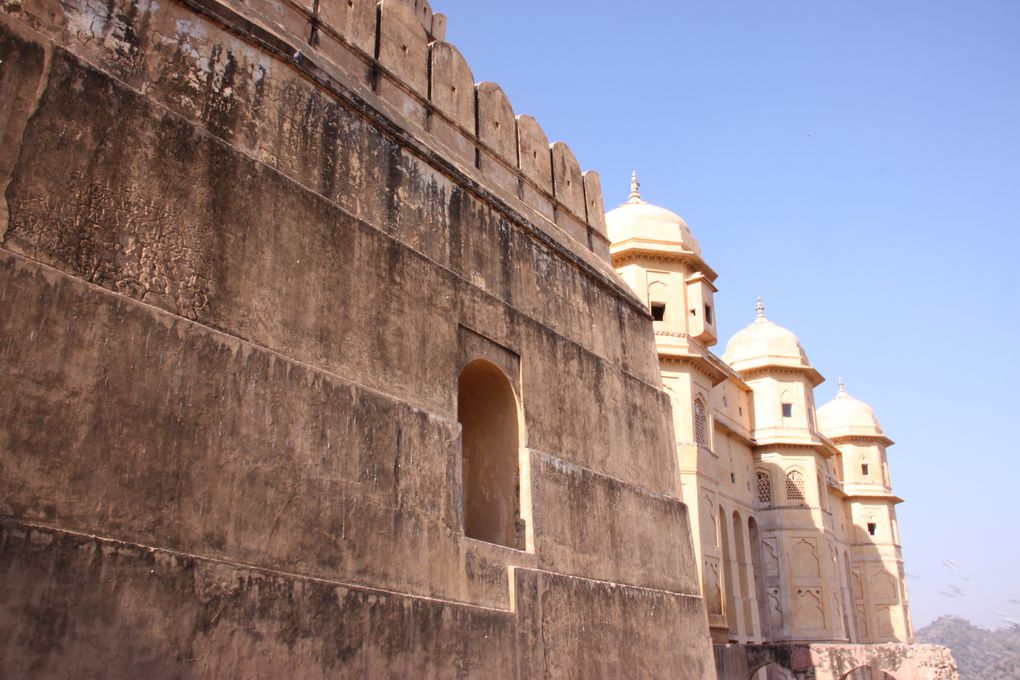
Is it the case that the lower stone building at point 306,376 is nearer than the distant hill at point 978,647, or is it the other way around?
the lower stone building at point 306,376

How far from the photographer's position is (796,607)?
879 inches

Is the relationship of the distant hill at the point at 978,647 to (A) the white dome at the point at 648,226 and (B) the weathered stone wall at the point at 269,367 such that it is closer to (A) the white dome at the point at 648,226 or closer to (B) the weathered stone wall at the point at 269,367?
(A) the white dome at the point at 648,226

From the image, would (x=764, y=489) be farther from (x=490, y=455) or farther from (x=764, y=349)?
(x=490, y=455)

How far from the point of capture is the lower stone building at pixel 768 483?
17247 mm

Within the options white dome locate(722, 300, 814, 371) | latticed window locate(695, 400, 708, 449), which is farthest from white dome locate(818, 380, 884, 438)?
latticed window locate(695, 400, 708, 449)

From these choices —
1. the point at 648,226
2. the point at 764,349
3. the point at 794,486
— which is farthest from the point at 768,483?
the point at 648,226

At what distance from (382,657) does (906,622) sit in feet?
104

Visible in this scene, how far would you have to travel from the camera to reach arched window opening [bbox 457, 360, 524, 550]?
5.77 metres

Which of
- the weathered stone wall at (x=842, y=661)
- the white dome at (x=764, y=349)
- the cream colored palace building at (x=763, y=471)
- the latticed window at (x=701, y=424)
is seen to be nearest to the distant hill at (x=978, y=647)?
the cream colored palace building at (x=763, y=471)

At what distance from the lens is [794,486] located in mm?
23453

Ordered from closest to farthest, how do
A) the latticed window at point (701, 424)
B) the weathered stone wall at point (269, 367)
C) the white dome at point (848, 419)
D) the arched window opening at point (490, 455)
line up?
the weathered stone wall at point (269, 367)
the arched window opening at point (490, 455)
the latticed window at point (701, 424)
the white dome at point (848, 419)

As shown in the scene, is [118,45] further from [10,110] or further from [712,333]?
[712,333]

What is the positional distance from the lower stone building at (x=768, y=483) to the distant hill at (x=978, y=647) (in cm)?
5220

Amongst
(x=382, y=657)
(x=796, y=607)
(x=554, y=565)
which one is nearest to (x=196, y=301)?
(x=382, y=657)
